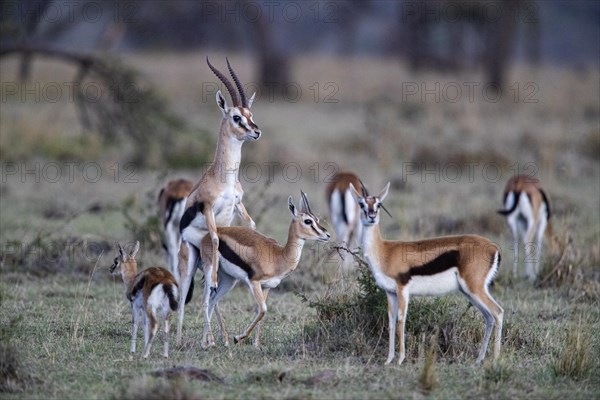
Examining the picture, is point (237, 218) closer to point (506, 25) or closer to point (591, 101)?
point (591, 101)

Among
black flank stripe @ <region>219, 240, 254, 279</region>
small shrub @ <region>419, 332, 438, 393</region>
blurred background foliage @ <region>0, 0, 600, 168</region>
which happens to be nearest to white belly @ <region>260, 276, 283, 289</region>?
black flank stripe @ <region>219, 240, 254, 279</region>

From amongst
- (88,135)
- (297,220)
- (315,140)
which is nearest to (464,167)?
(315,140)

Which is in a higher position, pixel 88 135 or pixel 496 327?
pixel 88 135

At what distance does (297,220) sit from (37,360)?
2076 mm

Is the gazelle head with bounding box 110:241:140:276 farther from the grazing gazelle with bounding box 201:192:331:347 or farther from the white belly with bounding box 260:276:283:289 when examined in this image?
the white belly with bounding box 260:276:283:289

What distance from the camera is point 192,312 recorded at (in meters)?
8.36

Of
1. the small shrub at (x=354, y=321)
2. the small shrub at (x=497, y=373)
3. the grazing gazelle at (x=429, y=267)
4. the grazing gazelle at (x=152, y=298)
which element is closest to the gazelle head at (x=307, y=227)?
the small shrub at (x=354, y=321)

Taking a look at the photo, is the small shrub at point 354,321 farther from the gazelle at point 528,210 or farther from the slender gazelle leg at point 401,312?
the gazelle at point 528,210

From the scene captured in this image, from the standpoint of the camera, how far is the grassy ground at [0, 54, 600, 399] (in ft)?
19.7

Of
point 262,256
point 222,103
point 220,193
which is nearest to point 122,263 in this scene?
point 220,193

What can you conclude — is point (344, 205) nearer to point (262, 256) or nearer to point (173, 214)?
point (173, 214)

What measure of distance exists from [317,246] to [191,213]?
300cm

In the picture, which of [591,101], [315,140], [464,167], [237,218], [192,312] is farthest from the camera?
[591,101]

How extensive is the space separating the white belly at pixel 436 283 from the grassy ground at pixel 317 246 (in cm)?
40
